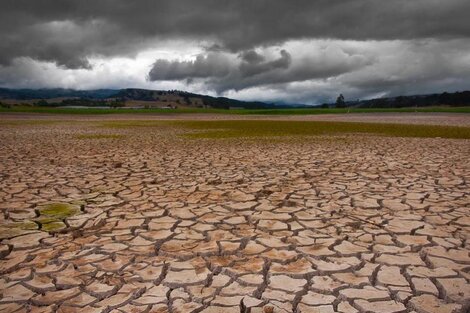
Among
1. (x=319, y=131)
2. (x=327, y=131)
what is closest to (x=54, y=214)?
(x=319, y=131)

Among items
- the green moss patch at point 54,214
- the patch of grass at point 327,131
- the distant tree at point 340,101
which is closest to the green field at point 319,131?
the patch of grass at point 327,131

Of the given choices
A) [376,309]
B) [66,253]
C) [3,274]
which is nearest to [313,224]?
[376,309]

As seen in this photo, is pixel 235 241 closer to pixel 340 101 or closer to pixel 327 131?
pixel 327 131

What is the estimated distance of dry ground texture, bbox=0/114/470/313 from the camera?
2582 mm

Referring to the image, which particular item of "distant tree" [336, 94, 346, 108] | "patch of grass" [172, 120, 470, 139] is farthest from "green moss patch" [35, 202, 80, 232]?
"distant tree" [336, 94, 346, 108]

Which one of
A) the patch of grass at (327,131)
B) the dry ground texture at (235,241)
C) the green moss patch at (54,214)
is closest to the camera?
the dry ground texture at (235,241)

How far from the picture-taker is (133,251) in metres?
3.38

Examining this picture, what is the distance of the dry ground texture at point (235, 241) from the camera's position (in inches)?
102

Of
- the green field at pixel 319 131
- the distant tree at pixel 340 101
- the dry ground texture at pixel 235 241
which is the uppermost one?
the distant tree at pixel 340 101

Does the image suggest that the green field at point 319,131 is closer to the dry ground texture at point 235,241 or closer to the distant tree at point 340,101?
the dry ground texture at point 235,241

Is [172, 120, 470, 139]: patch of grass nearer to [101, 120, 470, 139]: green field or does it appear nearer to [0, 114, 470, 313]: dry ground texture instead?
[101, 120, 470, 139]: green field

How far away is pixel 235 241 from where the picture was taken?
362cm

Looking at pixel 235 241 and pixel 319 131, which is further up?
pixel 319 131

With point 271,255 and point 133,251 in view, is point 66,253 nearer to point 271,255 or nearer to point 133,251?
point 133,251
